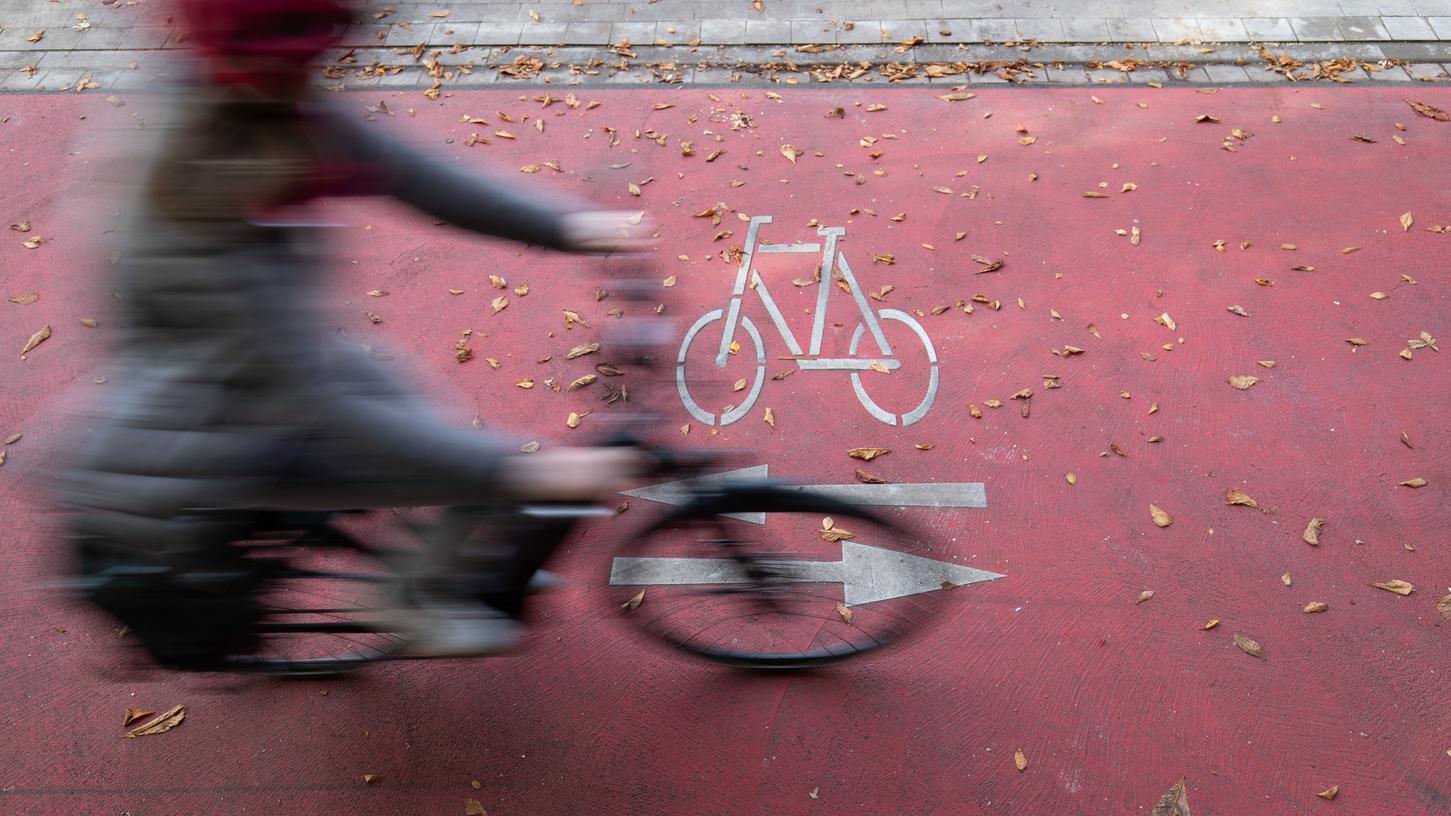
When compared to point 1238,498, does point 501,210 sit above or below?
above

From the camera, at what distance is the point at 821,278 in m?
5.37

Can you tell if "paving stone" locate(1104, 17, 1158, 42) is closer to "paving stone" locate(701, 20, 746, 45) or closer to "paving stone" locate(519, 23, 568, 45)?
"paving stone" locate(701, 20, 746, 45)

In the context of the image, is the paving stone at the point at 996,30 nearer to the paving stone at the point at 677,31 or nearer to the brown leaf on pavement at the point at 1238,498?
the paving stone at the point at 677,31

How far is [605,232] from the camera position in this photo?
2705mm

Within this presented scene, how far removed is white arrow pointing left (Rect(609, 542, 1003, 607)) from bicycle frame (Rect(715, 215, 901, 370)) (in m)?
1.19

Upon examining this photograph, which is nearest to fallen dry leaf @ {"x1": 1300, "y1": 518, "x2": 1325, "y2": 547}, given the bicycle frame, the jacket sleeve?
the bicycle frame

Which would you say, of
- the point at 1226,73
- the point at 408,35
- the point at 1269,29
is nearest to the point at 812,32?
the point at 1226,73

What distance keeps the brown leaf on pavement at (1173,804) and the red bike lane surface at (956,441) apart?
34mm

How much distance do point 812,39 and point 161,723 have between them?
244 inches

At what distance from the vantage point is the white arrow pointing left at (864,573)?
3.87m

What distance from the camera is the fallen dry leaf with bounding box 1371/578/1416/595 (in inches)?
150

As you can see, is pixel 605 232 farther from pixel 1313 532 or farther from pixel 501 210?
pixel 1313 532

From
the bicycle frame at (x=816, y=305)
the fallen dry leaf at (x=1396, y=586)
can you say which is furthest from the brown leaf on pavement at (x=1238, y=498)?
the bicycle frame at (x=816, y=305)

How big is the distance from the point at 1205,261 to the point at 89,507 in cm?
526
